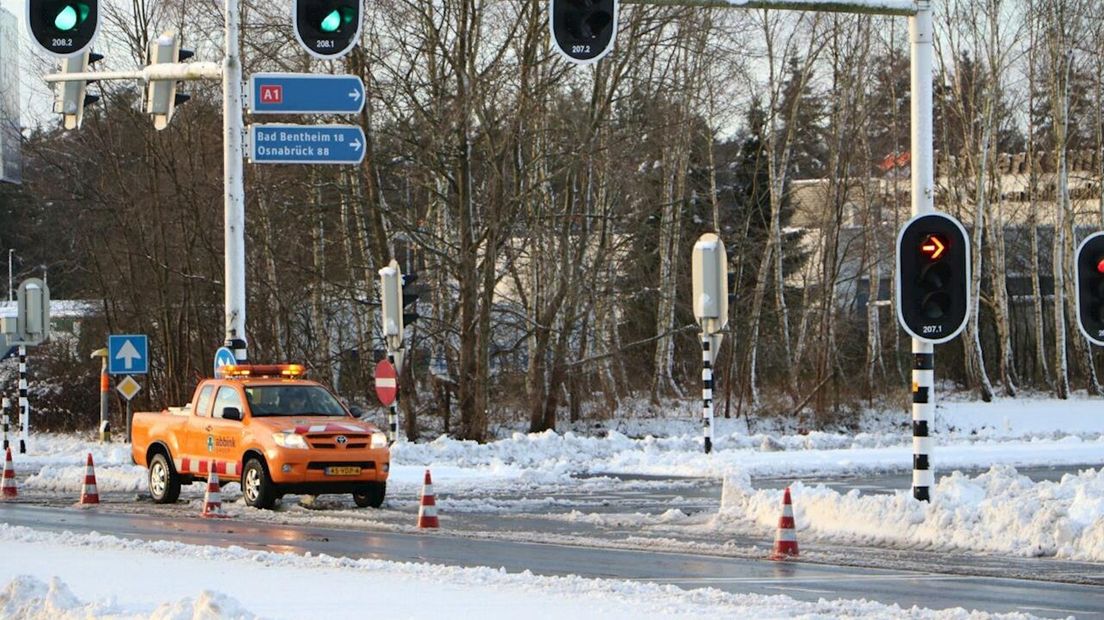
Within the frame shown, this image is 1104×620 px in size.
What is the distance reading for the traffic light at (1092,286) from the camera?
15711mm

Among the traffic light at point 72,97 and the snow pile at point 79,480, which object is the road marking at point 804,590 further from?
the snow pile at point 79,480

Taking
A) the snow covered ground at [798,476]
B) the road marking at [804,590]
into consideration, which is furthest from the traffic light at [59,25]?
the road marking at [804,590]

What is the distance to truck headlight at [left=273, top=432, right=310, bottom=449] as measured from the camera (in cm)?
2161

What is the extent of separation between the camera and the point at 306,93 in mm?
22734

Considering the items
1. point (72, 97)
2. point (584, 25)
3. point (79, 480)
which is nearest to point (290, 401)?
point (72, 97)

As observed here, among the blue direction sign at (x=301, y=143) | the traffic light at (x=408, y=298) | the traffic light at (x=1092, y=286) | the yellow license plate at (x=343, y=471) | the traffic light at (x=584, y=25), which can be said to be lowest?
the yellow license plate at (x=343, y=471)

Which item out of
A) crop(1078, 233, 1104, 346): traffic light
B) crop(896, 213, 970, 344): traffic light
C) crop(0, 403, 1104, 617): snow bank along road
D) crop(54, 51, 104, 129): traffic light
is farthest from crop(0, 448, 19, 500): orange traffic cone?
crop(1078, 233, 1104, 346): traffic light

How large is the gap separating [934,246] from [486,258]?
18622 mm

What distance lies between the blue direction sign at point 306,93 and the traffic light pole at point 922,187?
25.3 ft

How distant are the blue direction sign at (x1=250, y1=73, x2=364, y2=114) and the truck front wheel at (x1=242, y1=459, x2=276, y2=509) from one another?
465 centimetres

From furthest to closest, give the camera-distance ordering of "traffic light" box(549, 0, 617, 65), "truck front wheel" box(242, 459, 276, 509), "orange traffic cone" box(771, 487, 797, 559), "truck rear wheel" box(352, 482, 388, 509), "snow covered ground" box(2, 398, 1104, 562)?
"truck rear wheel" box(352, 482, 388, 509), "truck front wheel" box(242, 459, 276, 509), "snow covered ground" box(2, 398, 1104, 562), "orange traffic cone" box(771, 487, 797, 559), "traffic light" box(549, 0, 617, 65)

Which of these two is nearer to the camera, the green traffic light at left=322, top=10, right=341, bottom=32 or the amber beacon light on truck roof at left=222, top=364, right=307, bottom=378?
the green traffic light at left=322, top=10, right=341, bottom=32

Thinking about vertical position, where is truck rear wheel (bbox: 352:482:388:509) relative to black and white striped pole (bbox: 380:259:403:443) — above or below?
below

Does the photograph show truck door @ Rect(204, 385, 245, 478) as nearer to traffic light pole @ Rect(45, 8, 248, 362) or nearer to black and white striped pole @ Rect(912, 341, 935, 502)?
traffic light pole @ Rect(45, 8, 248, 362)
